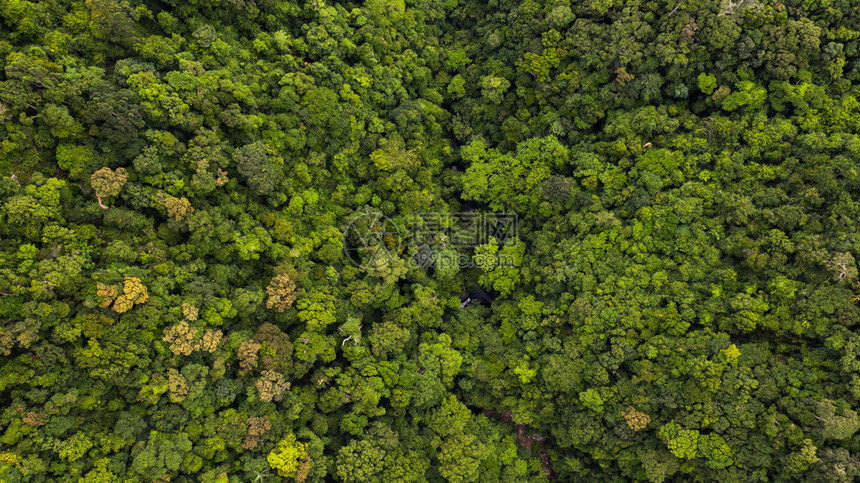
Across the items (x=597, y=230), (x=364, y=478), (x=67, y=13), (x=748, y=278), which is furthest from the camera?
(x=597, y=230)

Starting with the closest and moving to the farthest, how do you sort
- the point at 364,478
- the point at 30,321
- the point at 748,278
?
1. the point at 30,321
2. the point at 364,478
3. the point at 748,278

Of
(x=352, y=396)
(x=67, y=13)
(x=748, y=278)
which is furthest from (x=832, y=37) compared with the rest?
(x=67, y=13)

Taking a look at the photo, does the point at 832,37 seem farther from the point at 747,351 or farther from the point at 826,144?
the point at 747,351

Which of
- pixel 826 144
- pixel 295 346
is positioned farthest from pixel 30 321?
pixel 826 144

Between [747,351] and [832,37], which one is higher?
[832,37]

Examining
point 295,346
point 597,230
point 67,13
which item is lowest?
point 295,346

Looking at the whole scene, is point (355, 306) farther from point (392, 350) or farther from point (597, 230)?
point (597, 230)

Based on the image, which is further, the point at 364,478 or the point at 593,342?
the point at 593,342
